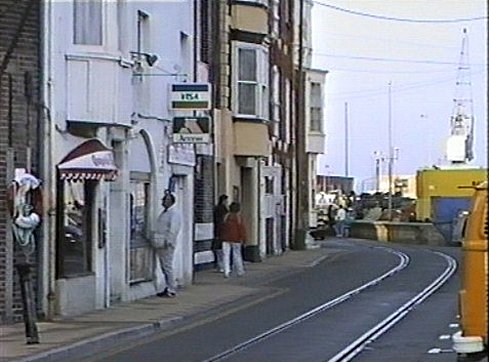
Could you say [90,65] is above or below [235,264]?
above

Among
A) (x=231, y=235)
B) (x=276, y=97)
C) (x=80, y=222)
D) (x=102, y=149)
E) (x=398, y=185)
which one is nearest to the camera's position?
(x=102, y=149)

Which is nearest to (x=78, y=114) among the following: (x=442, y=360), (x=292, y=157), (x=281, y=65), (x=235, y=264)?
(x=442, y=360)

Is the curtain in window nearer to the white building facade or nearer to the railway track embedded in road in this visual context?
the railway track embedded in road

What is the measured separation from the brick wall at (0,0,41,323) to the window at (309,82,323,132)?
40820 millimetres

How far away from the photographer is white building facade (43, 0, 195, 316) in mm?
21312

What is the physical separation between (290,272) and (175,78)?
10117 millimetres

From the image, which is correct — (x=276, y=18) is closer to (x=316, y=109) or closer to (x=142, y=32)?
(x=316, y=109)

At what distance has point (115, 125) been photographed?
22453 mm

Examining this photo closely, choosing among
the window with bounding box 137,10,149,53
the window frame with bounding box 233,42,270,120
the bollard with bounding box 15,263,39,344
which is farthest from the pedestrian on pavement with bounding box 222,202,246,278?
the bollard with bounding box 15,263,39,344

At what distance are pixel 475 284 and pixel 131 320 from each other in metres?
10.6

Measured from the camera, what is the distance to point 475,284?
11.5 meters

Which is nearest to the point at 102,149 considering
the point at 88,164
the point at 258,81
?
the point at 88,164

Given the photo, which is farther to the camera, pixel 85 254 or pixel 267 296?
pixel 267 296

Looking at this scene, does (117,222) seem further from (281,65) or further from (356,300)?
(281,65)
